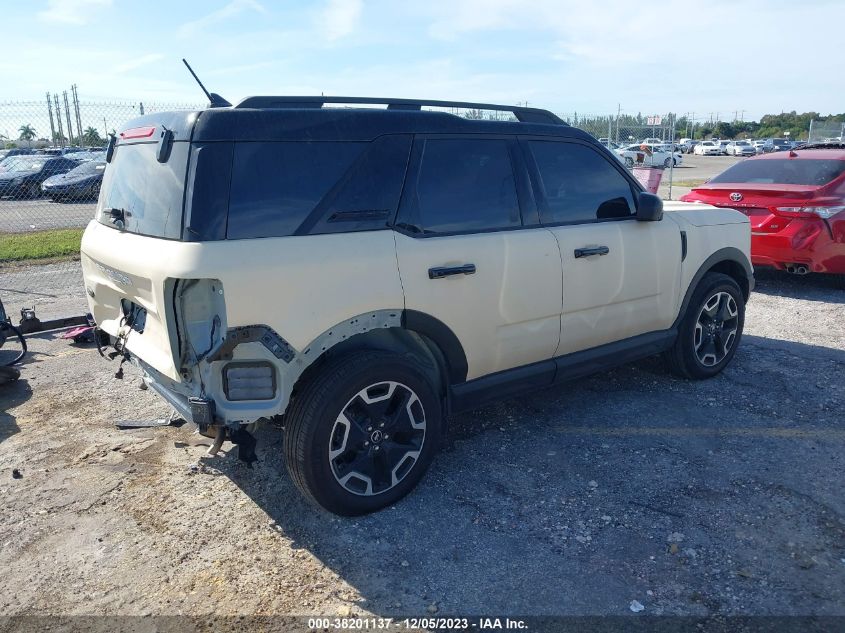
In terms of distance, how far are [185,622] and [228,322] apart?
1.24 metres

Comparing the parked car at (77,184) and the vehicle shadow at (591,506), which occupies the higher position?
the parked car at (77,184)

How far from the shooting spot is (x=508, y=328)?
13.1 ft

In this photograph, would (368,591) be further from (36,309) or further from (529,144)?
(36,309)

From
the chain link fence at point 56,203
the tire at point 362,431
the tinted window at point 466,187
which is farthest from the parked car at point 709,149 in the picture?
the tire at point 362,431

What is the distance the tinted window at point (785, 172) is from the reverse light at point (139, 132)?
7.48 metres

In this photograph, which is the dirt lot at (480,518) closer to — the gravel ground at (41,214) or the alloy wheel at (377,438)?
the alloy wheel at (377,438)

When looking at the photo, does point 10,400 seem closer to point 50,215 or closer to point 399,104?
point 399,104

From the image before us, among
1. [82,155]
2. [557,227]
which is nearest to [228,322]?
[557,227]

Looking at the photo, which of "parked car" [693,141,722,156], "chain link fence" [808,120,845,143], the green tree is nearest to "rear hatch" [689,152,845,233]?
the green tree

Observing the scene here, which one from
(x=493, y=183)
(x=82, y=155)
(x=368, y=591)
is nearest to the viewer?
(x=368, y=591)

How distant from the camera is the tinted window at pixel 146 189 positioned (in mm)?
3139

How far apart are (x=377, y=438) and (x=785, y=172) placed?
7.32 m

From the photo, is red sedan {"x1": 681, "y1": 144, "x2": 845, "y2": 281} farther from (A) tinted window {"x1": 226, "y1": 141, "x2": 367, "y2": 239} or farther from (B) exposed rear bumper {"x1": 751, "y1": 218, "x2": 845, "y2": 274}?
(A) tinted window {"x1": 226, "y1": 141, "x2": 367, "y2": 239}

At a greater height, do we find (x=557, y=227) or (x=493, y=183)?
→ (x=493, y=183)
